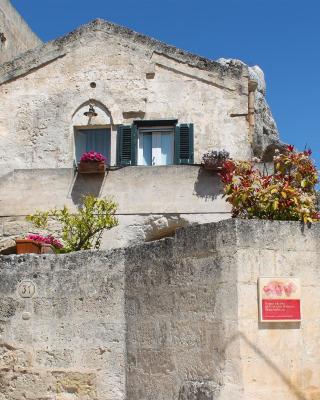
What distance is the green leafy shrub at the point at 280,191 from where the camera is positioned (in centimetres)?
923

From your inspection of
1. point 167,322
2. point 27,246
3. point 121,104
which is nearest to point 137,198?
point 121,104

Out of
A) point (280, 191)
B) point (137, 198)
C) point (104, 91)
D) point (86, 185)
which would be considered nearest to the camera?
point (280, 191)

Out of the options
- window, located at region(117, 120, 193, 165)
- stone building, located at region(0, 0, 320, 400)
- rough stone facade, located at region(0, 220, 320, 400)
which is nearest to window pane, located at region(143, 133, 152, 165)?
window, located at region(117, 120, 193, 165)

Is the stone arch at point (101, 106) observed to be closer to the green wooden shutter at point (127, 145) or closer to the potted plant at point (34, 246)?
the green wooden shutter at point (127, 145)

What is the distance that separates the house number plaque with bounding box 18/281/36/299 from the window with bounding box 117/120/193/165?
6988mm

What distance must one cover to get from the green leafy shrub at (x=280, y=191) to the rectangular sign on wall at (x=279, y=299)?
2.93 feet

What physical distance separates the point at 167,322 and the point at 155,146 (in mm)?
9157

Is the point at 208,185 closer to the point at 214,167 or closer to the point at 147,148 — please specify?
the point at 214,167

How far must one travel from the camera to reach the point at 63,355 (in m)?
10.3

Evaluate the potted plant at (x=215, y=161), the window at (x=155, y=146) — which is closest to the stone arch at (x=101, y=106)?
the window at (x=155, y=146)

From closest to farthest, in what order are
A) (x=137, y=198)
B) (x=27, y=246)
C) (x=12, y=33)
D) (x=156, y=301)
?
(x=156, y=301), (x=27, y=246), (x=137, y=198), (x=12, y=33)

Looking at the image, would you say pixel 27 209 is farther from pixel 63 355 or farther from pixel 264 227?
pixel 264 227

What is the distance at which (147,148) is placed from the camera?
1802 centimetres

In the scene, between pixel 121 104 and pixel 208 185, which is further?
pixel 121 104
